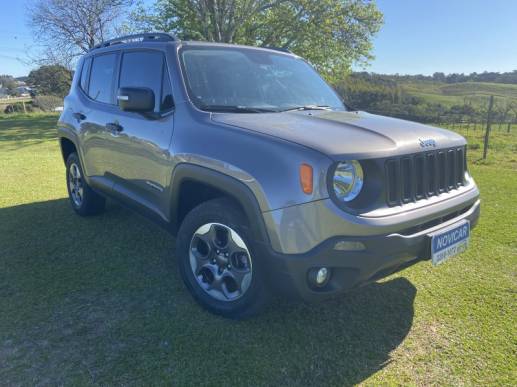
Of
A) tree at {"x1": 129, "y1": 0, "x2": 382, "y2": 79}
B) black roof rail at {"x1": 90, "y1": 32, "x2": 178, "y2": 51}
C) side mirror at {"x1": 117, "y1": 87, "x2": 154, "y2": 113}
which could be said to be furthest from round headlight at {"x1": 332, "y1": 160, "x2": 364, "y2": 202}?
tree at {"x1": 129, "y1": 0, "x2": 382, "y2": 79}

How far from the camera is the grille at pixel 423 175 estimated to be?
2459 mm

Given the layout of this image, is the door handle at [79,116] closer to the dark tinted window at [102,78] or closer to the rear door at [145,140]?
the dark tinted window at [102,78]

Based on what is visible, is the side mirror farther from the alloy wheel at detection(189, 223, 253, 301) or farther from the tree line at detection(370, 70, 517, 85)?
the tree line at detection(370, 70, 517, 85)

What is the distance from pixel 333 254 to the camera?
7.41ft

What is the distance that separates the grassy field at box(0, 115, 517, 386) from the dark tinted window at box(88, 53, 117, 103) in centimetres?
149

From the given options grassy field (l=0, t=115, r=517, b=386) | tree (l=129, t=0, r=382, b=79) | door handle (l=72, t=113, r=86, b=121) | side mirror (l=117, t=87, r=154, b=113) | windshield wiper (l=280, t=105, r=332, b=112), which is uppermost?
tree (l=129, t=0, r=382, b=79)

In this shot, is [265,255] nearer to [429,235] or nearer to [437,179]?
[429,235]

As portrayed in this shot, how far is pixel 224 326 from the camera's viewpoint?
9.30ft

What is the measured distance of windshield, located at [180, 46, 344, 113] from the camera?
3.17 m

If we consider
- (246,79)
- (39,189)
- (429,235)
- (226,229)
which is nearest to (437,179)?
(429,235)

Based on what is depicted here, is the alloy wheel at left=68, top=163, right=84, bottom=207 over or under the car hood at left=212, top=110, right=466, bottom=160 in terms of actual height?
under

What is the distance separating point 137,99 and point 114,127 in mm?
830

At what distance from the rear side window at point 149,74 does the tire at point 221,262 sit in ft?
3.21

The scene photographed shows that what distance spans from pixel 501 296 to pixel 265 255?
214cm
